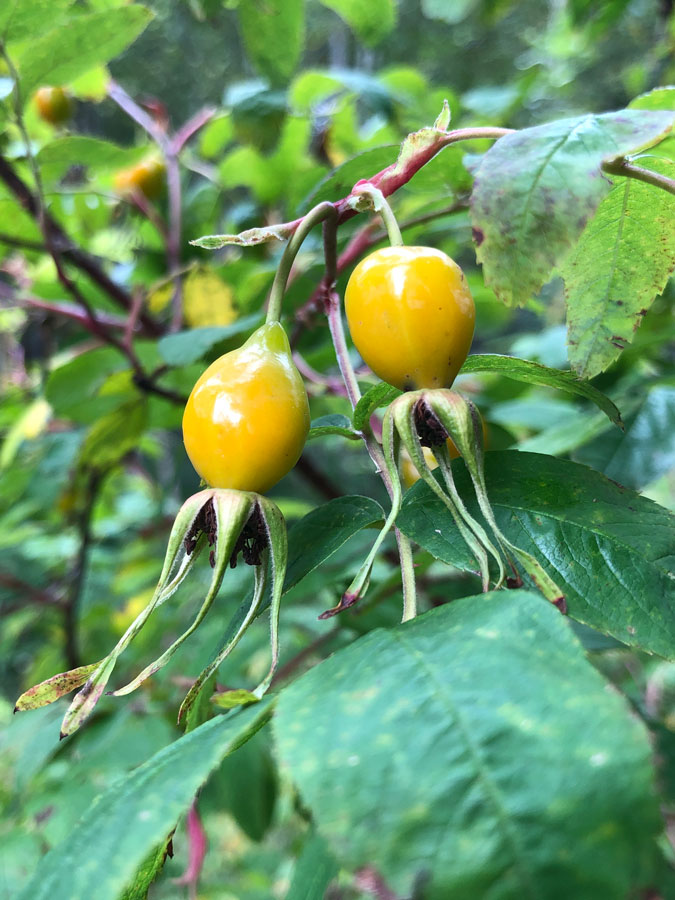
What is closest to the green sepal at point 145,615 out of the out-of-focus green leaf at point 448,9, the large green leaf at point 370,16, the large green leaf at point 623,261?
the large green leaf at point 623,261

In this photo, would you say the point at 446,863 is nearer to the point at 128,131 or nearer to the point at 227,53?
the point at 128,131

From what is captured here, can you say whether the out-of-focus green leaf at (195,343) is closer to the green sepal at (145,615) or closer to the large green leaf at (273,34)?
the green sepal at (145,615)

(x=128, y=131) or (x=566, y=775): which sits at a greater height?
(x=566, y=775)

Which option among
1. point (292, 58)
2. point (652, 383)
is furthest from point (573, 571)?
point (292, 58)

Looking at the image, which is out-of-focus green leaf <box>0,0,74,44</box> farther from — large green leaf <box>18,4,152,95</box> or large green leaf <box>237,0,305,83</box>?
large green leaf <box>237,0,305,83</box>

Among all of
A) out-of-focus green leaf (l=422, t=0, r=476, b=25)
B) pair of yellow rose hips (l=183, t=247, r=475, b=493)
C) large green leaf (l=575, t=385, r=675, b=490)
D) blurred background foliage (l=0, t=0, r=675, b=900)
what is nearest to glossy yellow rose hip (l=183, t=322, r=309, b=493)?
pair of yellow rose hips (l=183, t=247, r=475, b=493)

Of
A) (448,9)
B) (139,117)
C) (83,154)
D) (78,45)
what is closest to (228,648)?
(78,45)

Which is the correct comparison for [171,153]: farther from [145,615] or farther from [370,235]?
[145,615]
